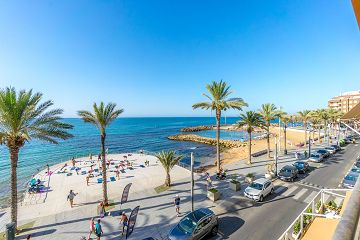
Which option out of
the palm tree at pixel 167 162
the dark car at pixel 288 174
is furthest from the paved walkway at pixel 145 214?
the dark car at pixel 288 174

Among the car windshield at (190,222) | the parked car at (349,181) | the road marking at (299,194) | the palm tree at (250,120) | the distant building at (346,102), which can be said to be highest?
the distant building at (346,102)

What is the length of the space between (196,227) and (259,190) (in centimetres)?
881

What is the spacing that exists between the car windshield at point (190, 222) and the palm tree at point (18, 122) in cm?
1190

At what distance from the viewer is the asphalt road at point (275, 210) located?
546 inches

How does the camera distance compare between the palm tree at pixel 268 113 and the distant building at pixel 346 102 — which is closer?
the palm tree at pixel 268 113

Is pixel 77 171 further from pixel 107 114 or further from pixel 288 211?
pixel 288 211

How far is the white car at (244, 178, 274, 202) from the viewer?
60.7 feet

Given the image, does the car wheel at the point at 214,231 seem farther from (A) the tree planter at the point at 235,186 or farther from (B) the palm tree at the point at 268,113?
(B) the palm tree at the point at 268,113

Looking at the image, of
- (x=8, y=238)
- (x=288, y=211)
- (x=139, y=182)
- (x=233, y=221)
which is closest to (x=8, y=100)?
(x=8, y=238)

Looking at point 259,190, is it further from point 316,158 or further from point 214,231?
point 316,158

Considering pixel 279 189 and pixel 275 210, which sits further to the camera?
pixel 279 189

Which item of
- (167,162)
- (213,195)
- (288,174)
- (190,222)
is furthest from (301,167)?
(190,222)

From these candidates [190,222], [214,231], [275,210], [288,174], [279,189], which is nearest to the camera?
[190,222]

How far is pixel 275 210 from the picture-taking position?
55.3ft
